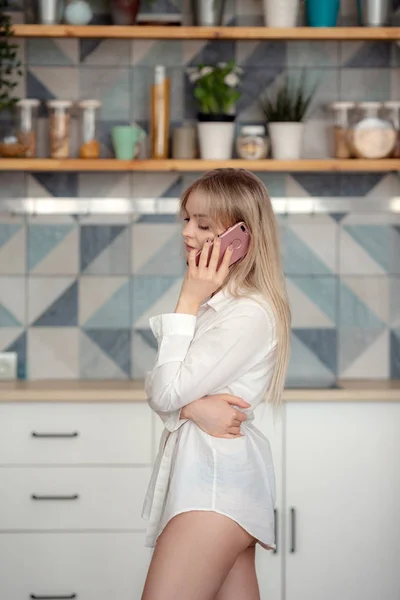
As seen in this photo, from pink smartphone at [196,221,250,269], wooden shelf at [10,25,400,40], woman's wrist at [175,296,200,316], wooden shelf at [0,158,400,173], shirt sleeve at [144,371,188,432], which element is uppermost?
wooden shelf at [10,25,400,40]

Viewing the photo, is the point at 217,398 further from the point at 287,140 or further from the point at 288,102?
the point at 288,102

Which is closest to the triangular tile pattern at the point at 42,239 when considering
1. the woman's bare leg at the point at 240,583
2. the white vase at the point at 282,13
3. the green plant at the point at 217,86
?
the green plant at the point at 217,86

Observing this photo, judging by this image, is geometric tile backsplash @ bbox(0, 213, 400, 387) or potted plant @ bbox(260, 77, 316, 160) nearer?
potted plant @ bbox(260, 77, 316, 160)

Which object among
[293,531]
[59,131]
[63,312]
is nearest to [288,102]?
[59,131]

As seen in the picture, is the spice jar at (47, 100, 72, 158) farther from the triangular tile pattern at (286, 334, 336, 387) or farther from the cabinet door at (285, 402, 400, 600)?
the cabinet door at (285, 402, 400, 600)

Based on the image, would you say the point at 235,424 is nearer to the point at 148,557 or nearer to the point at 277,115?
the point at 148,557

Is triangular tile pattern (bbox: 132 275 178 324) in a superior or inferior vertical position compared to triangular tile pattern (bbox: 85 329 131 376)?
superior

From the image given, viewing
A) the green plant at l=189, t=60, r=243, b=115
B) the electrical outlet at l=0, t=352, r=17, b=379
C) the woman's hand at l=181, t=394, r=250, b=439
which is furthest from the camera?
the electrical outlet at l=0, t=352, r=17, b=379

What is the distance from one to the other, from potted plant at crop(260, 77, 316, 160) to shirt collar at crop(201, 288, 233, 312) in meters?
1.67

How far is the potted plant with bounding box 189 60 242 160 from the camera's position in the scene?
3533 mm

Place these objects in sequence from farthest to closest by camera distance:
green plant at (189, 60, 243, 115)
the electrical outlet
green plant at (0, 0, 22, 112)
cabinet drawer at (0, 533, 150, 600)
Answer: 1. the electrical outlet
2. green plant at (189, 60, 243, 115)
3. green plant at (0, 0, 22, 112)
4. cabinet drawer at (0, 533, 150, 600)

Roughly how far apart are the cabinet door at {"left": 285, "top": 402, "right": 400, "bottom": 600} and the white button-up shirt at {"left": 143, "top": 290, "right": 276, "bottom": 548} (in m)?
1.31

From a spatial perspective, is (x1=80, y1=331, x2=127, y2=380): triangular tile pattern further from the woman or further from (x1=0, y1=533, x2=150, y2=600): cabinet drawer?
the woman

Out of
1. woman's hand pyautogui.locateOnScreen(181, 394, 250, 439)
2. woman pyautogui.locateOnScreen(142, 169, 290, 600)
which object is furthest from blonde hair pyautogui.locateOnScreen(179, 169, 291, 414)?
woman's hand pyautogui.locateOnScreen(181, 394, 250, 439)
